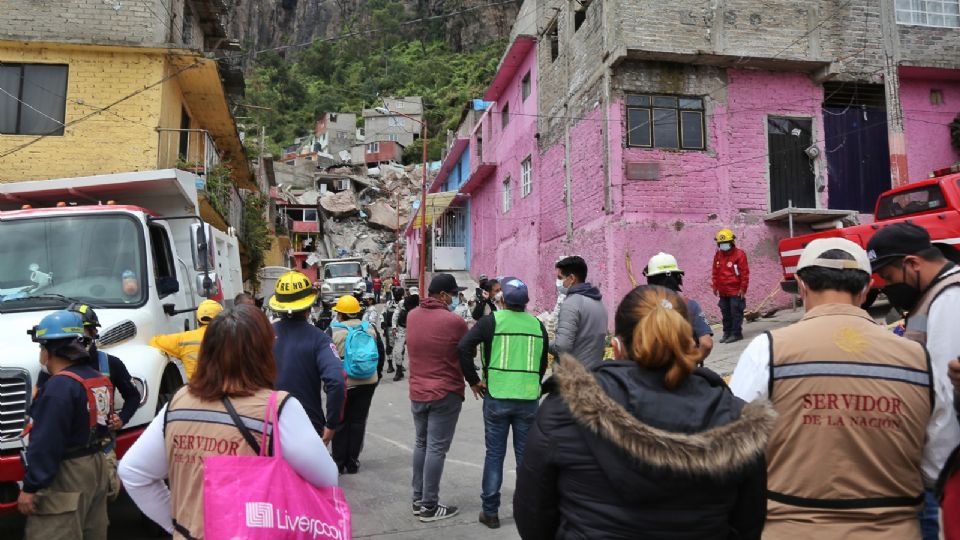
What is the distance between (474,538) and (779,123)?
13.3 metres

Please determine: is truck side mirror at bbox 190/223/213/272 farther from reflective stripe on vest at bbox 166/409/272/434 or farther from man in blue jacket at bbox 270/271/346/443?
reflective stripe on vest at bbox 166/409/272/434

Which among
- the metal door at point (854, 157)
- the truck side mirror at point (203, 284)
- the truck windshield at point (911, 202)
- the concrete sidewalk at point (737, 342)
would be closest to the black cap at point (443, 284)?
the truck side mirror at point (203, 284)

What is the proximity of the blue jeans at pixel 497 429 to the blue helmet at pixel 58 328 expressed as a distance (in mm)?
2815

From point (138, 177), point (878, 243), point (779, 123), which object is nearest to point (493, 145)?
point (779, 123)

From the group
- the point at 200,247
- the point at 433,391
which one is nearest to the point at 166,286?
the point at 200,247

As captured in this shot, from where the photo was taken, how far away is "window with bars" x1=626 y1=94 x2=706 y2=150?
47.6ft

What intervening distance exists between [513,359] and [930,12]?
16.1m

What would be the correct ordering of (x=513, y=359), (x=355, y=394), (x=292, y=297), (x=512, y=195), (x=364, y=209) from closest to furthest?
1. (x=292, y=297)
2. (x=513, y=359)
3. (x=355, y=394)
4. (x=512, y=195)
5. (x=364, y=209)

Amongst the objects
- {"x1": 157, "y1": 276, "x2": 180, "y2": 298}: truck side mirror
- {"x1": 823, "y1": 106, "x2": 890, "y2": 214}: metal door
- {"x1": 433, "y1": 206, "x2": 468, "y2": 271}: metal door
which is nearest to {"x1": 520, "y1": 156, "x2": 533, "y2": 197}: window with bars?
{"x1": 823, "y1": 106, "x2": 890, "y2": 214}: metal door

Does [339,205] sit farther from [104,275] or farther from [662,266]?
[662,266]

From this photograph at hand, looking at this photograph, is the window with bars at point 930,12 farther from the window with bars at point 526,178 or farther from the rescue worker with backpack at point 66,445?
the rescue worker with backpack at point 66,445

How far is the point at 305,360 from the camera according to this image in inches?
172

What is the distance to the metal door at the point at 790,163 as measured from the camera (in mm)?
14758

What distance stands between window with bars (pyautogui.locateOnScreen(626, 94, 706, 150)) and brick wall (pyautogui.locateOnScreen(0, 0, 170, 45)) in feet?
38.0
